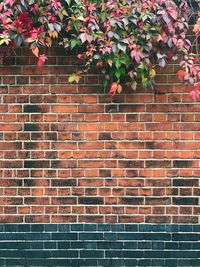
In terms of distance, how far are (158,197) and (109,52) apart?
1457mm

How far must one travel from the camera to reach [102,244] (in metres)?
4.39

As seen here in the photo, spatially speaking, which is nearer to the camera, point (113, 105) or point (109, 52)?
point (109, 52)

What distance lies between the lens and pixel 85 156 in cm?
434

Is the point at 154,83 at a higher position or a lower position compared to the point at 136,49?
lower

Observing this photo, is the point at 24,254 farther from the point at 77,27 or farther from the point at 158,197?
the point at 77,27

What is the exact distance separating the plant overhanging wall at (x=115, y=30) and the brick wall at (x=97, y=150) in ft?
0.85

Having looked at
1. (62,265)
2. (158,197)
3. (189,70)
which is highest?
(189,70)

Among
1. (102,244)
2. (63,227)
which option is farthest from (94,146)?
(102,244)

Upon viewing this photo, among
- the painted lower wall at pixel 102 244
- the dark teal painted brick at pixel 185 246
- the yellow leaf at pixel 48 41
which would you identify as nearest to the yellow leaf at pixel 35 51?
the yellow leaf at pixel 48 41

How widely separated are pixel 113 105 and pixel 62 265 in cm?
162

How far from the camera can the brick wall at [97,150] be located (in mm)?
4309

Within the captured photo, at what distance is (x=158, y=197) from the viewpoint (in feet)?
14.3

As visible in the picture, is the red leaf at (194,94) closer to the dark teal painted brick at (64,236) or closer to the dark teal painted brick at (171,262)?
the dark teal painted brick at (171,262)

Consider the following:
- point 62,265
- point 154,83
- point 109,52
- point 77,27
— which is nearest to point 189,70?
point 154,83
